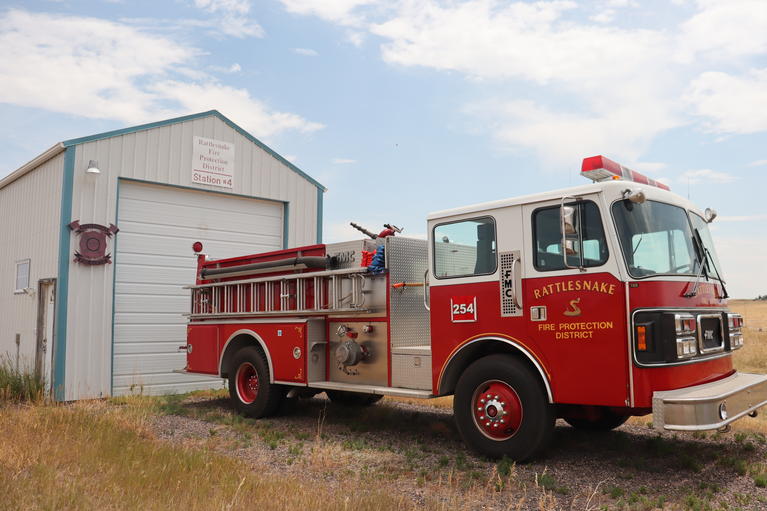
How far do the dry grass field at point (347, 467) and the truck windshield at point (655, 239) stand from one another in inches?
73.4

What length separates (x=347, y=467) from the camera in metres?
6.46

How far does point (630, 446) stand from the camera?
23.6 feet

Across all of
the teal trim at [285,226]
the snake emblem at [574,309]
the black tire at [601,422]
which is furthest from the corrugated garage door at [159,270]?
the snake emblem at [574,309]

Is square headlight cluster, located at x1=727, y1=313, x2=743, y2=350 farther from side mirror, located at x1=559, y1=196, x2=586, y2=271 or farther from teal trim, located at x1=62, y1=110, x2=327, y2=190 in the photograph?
teal trim, located at x1=62, y1=110, x2=327, y2=190

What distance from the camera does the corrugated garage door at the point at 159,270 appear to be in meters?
12.0

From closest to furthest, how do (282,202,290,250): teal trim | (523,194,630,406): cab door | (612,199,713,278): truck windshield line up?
(523,194,630,406): cab door < (612,199,713,278): truck windshield < (282,202,290,250): teal trim

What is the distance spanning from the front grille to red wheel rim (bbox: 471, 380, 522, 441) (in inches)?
69.3

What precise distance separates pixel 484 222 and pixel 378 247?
5.09 ft

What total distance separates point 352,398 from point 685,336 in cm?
566

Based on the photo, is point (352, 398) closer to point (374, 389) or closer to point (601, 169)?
point (374, 389)

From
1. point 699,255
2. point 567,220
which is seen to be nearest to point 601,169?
point 567,220

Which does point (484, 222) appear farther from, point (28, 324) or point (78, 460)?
point (28, 324)

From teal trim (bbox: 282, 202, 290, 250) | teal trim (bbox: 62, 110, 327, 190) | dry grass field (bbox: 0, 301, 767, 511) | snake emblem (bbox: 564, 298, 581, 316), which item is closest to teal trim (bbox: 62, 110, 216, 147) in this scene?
teal trim (bbox: 62, 110, 327, 190)

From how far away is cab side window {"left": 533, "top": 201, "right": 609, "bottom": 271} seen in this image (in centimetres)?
598
